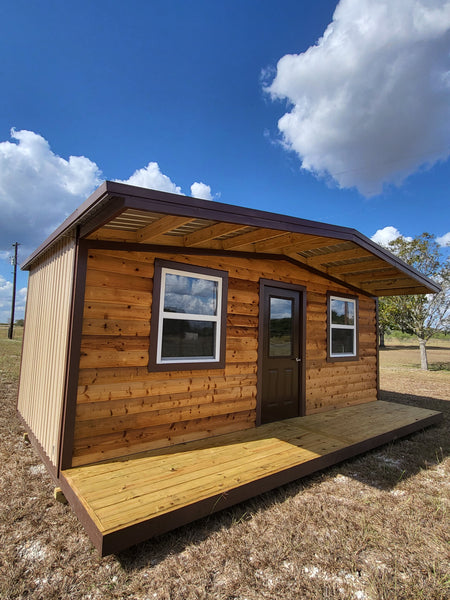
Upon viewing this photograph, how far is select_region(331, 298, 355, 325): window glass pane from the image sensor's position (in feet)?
18.5

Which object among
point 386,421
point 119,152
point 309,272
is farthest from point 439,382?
point 119,152

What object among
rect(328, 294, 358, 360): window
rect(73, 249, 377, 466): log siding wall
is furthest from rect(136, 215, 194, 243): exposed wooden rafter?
rect(328, 294, 358, 360): window

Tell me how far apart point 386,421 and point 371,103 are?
31.9ft

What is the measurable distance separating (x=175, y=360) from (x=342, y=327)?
12.0ft

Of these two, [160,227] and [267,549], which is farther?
[160,227]

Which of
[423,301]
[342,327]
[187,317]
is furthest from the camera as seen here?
[423,301]

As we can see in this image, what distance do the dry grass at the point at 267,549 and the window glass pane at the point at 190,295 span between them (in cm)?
205

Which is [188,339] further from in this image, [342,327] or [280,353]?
[342,327]

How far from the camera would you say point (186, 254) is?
358 cm

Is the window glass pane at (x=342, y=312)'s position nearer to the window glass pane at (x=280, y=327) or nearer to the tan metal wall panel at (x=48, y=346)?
the window glass pane at (x=280, y=327)

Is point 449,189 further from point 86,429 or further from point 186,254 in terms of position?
point 86,429

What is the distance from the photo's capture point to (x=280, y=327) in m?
4.66

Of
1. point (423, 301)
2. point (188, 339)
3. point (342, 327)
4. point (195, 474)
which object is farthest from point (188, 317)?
point (423, 301)

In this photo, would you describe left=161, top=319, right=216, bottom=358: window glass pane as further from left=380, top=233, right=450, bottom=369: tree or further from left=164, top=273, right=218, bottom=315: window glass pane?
left=380, top=233, right=450, bottom=369: tree
